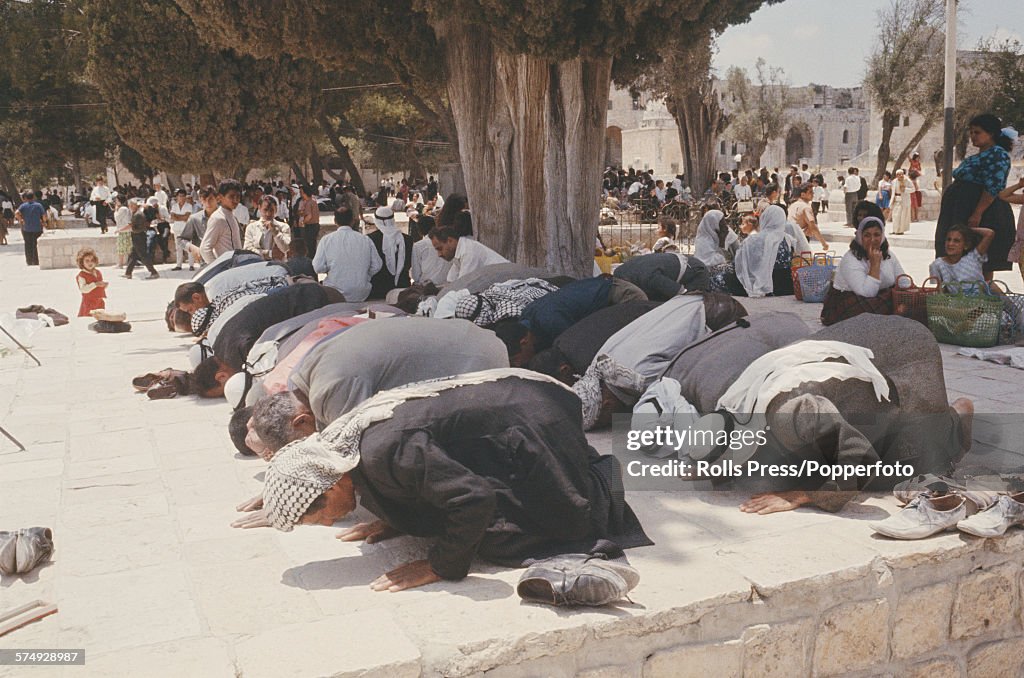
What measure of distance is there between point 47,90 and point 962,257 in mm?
24169

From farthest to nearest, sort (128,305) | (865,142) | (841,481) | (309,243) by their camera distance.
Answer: (865,142) → (309,243) → (128,305) → (841,481)

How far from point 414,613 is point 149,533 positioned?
1.45 m

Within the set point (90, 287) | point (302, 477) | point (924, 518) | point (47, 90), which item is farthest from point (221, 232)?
point (47, 90)

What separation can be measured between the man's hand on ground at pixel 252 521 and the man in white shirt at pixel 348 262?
547 cm

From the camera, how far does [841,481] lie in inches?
140

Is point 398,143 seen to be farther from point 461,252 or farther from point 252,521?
point 252,521

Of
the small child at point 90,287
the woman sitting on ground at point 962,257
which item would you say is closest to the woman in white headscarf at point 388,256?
the small child at point 90,287

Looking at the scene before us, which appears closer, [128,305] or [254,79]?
[128,305]

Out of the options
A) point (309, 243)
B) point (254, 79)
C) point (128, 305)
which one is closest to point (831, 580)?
point (128, 305)

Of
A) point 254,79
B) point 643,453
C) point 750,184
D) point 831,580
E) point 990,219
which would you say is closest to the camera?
point 831,580

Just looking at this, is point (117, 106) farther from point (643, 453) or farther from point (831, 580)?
point (831, 580)

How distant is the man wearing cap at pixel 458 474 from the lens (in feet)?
9.64

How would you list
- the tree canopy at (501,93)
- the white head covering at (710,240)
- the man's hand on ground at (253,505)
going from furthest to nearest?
1. the white head covering at (710,240)
2. the tree canopy at (501,93)
3. the man's hand on ground at (253,505)

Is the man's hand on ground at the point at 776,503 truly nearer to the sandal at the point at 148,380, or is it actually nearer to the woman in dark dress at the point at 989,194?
the sandal at the point at 148,380
